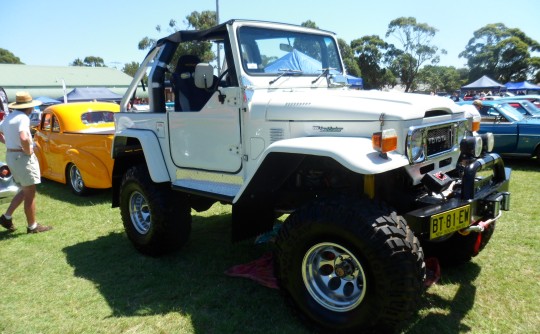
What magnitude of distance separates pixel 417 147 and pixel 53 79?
4719 centimetres

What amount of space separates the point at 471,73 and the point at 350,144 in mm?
62135

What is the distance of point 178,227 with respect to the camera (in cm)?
421

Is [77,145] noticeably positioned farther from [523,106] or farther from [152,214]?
[523,106]

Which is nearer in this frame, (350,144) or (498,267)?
(350,144)

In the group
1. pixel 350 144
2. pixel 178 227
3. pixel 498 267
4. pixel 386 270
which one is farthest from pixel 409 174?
pixel 178 227

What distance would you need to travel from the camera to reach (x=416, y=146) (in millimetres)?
2828

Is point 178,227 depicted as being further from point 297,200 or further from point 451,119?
point 451,119

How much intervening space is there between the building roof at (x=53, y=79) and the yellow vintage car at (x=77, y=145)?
3412 cm

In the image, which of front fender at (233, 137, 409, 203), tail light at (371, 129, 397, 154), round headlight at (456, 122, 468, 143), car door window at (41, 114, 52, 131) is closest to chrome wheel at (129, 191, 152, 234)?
front fender at (233, 137, 409, 203)

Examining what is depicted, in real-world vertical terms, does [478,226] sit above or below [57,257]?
above

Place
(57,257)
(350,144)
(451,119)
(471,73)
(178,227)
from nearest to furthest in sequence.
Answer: (350,144), (451,119), (178,227), (57,257), (471,73)

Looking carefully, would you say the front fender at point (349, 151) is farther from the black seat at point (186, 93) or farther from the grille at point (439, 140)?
the black seat at point (186, 93)

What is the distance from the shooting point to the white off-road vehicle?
2580mm

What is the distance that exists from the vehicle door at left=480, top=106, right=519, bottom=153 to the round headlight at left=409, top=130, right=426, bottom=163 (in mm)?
7627
